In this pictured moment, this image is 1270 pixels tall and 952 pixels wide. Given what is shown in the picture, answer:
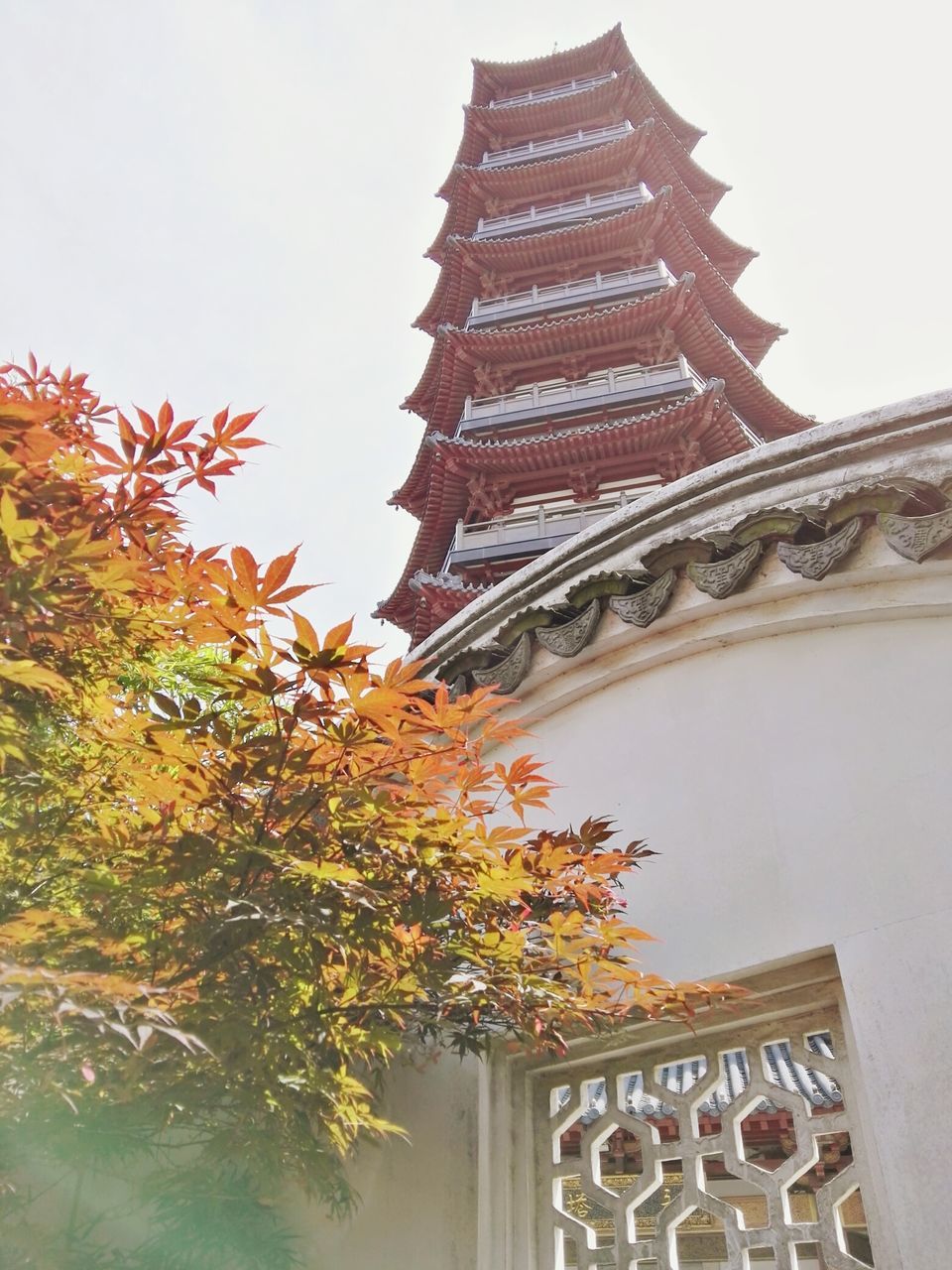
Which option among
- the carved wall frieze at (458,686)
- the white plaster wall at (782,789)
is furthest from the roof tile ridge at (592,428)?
the white plaster wall at (782,789)

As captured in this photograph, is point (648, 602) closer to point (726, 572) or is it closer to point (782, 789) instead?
point (726, 572)

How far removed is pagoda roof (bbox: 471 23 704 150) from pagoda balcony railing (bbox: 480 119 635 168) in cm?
106

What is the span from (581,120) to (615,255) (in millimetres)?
5061

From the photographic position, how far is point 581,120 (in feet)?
65.4

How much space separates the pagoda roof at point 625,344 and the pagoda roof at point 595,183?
9.44 ft

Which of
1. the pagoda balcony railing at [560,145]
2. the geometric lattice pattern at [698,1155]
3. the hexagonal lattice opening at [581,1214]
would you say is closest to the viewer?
the geometric lattice pattern at [698,1155]

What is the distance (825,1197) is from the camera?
1970 mm

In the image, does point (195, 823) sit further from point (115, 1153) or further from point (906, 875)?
point (906, 875)

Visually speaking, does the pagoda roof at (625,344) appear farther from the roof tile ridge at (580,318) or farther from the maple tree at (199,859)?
the maple tree at (199,859)

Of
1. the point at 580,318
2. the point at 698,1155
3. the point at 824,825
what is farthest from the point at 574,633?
the point at 580,318

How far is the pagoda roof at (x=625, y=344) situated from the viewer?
14.9 meters

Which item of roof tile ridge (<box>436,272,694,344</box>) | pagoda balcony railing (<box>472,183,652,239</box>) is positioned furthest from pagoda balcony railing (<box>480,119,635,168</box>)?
roof tile ridge (<box>436,272,694,344</box>)

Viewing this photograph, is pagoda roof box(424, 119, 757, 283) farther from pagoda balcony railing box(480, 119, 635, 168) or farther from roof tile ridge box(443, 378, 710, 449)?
roof tile ridge box(443, 378, 710, 449)

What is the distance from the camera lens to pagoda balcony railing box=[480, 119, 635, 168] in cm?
1903
